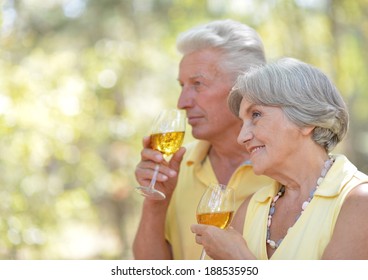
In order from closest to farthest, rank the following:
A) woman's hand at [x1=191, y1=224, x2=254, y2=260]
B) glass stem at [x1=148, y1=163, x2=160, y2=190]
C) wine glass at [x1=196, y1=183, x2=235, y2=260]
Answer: woman's hand at [x1=191, y1=224, x2=254, y2=260] → wine glass at [x1=196, y1=183, x2=235, y2=260] → glass stem at [x1=148, y1=163, x2=160, y2=190]

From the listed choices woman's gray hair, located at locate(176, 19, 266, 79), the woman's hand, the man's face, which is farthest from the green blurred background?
the woman's hand

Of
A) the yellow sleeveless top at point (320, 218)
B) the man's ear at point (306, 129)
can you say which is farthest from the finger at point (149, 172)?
the man's ear at point (306, 129)

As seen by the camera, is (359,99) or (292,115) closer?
(292,115)

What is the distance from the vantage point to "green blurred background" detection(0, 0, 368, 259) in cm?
750

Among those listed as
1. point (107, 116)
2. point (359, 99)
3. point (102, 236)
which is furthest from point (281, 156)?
point (359, 99)

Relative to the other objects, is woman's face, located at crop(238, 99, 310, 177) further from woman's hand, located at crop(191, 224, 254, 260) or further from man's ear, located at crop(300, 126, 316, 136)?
woman's hand, located at crop(191, 224, 254, 260)

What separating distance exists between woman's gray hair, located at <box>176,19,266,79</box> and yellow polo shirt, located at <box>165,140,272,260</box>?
529 millimetres

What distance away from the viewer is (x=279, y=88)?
2980 millimetres

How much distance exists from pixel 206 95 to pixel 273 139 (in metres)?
1.03

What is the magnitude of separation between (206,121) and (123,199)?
373 inches

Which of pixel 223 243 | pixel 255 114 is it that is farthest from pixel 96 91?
pixel 223 243

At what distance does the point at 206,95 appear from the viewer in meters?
3.96

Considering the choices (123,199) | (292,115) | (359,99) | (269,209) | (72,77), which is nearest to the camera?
(292,115)

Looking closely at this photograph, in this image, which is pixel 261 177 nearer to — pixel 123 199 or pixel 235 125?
pixel 235 125
